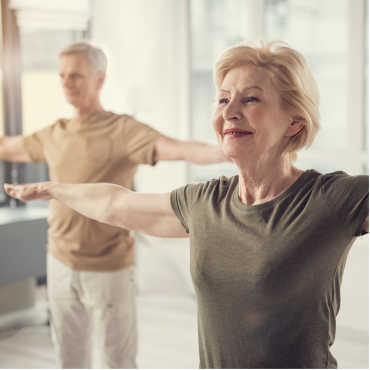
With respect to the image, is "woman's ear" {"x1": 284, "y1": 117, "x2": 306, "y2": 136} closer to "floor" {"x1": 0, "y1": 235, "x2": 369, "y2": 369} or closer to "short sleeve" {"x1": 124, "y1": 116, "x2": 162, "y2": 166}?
"short sleeve" {"x1": 124, "y1": 116, "x2": 162, "y2": 166}

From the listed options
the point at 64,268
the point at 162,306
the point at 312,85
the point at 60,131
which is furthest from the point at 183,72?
the point at 312,85

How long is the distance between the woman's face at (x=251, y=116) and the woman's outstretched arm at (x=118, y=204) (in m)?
0.25

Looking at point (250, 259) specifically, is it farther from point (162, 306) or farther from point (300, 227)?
point (162, 306)

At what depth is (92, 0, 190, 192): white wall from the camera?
432 cm

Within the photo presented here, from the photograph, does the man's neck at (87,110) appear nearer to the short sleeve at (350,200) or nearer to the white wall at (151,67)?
the short sleeve at (350,200)

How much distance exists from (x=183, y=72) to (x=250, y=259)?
11.4ft

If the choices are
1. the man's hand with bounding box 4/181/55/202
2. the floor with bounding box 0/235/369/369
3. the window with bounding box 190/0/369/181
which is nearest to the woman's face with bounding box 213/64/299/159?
the man's hand with bounding box 4/181/55/202

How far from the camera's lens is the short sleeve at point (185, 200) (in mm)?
1194

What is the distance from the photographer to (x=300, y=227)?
0.99 meters

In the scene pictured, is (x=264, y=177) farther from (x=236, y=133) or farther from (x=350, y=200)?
(x=350, y=200)

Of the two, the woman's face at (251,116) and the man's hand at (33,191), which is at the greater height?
the woman's face at (251,116)

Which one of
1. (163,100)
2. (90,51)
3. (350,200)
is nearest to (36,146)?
(90,51)

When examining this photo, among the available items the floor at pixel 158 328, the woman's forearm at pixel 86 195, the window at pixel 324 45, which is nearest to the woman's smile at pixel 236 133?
the woman's forearm at pixel 86 195

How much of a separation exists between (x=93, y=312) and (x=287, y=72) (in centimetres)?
135
